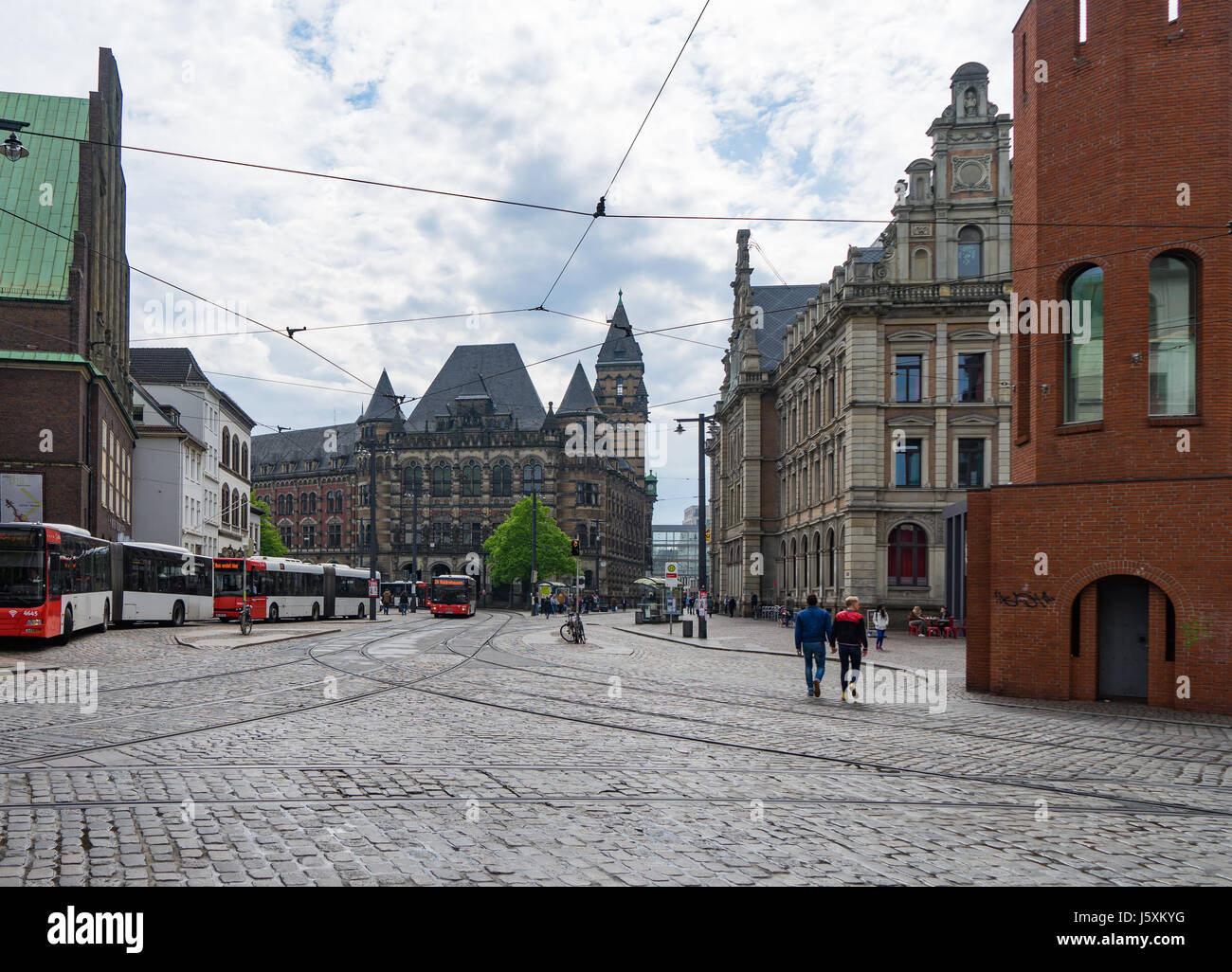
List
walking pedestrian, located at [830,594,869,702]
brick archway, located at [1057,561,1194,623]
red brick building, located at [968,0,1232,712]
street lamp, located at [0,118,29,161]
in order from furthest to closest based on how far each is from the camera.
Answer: street lamp, located at [0,118,29,161] → walking pedestrian, located at [830,594,869,702] → red brick building, located at [968,0,1232,712] → brick archway, located at [1057,561,1194,623]

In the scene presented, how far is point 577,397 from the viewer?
115 metres

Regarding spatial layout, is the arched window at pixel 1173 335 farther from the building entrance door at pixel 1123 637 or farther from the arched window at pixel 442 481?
the arched window at pixel 442 481

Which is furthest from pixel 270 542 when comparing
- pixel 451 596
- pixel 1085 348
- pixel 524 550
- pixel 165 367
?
pixel 1085 348

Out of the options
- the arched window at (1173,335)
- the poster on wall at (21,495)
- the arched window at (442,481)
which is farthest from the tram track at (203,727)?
the arched window at (442,481)

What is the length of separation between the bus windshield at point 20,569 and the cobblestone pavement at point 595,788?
342 inches

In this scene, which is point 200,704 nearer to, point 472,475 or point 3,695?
point 3,695

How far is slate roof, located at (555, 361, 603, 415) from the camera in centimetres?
11425

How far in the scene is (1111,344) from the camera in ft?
51.5

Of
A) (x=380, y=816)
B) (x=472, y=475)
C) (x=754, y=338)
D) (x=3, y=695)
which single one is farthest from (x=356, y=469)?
(x=380, y=816)

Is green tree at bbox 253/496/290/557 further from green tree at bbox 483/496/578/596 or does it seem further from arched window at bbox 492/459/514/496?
green tree at bbox 483/496/578/596

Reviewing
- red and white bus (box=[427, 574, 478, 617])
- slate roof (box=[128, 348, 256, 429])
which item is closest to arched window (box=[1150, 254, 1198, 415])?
red and white bus (box=[427, 574, 478, 617])

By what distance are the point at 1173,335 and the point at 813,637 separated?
675 centimetres

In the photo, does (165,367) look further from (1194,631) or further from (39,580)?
(1194,631)

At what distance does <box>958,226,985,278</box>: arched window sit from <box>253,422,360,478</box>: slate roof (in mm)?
89960
